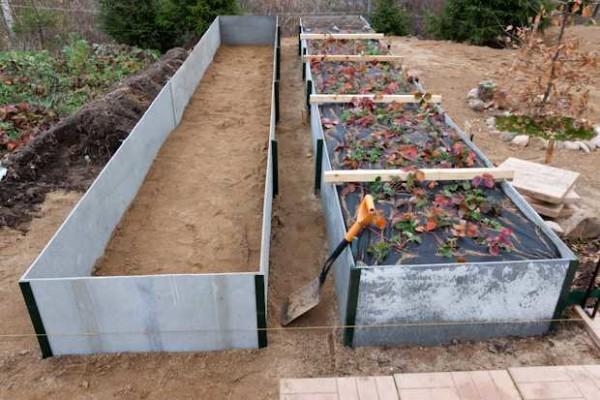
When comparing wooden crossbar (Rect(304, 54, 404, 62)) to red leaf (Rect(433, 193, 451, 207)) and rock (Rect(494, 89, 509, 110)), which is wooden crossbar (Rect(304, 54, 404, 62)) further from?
red leaf (Rect(433, 193, 451, 207))

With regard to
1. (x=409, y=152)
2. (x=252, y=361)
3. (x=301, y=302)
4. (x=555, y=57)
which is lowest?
(x=252, y=361)

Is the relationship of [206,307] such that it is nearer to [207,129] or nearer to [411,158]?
[411,158]

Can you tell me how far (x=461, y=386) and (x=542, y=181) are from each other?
269 centimetres

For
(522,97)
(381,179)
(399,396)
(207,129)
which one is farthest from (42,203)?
(522,97)

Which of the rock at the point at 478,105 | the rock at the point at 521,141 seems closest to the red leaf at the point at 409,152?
the rock at the point at 521,141

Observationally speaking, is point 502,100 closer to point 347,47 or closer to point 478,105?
point 478,105

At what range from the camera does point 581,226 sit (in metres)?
4.93

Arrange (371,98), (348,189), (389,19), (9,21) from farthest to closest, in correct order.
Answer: (389,19), (9,21), (371,98), (348,189)

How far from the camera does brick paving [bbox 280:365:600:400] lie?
3.26 metres

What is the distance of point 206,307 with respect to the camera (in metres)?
3.48

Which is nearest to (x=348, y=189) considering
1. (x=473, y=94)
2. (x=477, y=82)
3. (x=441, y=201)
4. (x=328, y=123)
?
(x=441, y=201)

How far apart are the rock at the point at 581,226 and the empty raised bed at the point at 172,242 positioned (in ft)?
9.64

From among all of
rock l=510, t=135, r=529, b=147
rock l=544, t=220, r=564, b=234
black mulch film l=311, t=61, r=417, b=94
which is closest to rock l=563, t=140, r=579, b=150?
rock l=510, t=135, r=529, b=147

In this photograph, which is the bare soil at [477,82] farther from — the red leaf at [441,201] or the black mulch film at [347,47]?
the red leaf at [441,201]
